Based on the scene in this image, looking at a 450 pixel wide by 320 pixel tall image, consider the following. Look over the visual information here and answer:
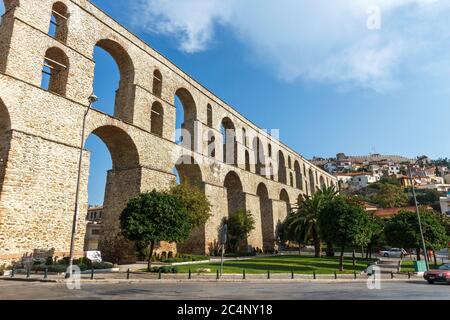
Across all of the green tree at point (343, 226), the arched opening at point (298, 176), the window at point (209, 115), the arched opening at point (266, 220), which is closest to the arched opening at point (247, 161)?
the arched opening at point (266, 220)

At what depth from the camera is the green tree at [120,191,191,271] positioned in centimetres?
1947

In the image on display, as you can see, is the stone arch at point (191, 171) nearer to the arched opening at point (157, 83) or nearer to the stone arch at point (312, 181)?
the arched opening at point (157, 83)

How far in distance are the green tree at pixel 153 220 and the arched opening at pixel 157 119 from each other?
1195cm

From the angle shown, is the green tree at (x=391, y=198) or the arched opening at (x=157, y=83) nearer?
the arched opening at (x=157, y=83)

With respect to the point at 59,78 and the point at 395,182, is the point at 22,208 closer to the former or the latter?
the point at 59,78

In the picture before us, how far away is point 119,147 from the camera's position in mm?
28297

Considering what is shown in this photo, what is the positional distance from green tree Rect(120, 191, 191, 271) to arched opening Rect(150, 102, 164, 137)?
11948mm

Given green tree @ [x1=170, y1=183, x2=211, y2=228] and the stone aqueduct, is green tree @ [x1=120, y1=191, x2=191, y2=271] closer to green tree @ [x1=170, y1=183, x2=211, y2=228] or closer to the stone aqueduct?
the stone aqueduct

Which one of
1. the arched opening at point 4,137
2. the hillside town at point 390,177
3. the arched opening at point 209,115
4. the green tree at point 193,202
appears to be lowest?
the green tree at point 193,202

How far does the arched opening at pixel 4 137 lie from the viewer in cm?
1823

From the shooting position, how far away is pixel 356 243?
1022 inches
